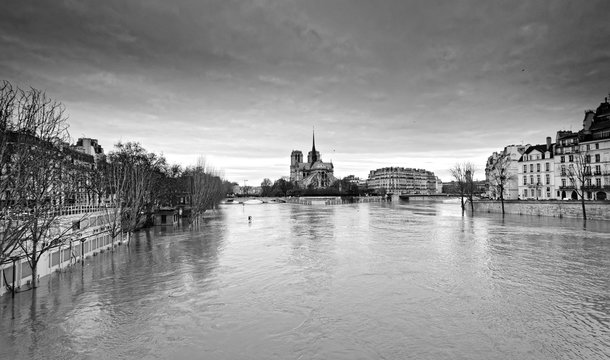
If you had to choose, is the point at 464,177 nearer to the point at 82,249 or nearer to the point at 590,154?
the point at 590,154

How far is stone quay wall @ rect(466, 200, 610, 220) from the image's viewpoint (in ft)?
149

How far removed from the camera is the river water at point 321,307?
9594 millimetres

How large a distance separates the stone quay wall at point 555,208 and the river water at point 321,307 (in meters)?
29.1

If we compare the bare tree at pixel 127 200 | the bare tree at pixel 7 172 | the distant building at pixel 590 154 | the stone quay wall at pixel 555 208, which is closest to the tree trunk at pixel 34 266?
the bare tree at pixel 7 172

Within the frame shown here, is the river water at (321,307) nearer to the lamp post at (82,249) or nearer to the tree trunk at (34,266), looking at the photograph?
the lamp post at (82,249)

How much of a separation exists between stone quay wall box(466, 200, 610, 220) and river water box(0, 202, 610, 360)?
29.1 m

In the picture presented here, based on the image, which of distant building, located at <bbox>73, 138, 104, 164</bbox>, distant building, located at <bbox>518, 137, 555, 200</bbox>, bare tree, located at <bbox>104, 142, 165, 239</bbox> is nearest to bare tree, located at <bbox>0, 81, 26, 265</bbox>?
bare tree, located at <bbox>104, 142, 165, 239</bbox>

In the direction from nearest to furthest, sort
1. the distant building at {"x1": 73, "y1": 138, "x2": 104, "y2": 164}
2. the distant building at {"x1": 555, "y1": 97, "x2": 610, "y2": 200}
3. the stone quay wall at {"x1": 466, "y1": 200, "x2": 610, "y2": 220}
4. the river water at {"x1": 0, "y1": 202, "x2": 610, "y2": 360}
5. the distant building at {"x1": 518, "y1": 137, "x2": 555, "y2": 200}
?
the river water at {"x1": 0, "y1": 202, "x2": 610, "y2": 360}, the stone quay wall at {"x1": 466, "y1": 200, "x2": 610, "y2": 220}, the distant building at {"x1": 555, "y1": 97, "x2": 610, "y2": 200}, the distant building at {"x1": 518, "y1": 137, "x2": 555, "y2": 200}, the distant building at {"x1": 73, "y1": 138, "x2": 104, "y2": 164}

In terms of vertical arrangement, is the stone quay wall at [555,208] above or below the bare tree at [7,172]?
below

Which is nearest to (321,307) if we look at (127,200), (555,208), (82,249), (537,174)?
(82,249)

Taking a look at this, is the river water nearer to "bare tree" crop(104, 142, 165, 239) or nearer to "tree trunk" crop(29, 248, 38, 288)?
"tree trunk" crop(29, 248, 38, 288)

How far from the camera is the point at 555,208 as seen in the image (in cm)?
5166

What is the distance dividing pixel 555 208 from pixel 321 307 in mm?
53329

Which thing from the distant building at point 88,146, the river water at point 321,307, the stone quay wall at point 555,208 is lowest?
the river water at point 321,307
